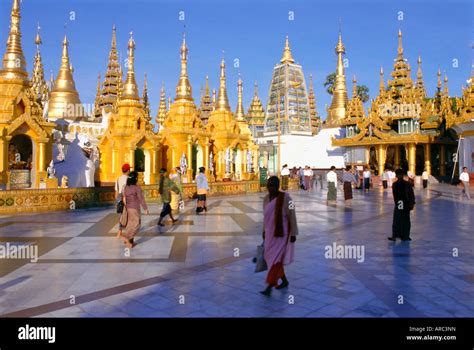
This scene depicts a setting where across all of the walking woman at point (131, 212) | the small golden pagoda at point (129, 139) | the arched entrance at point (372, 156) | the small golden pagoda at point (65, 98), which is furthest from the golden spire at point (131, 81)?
the arched entrance at point (372, 156)

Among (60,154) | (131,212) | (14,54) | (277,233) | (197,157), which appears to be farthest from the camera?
(197,157)

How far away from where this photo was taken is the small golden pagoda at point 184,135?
27.9 meters

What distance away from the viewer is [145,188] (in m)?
19.4

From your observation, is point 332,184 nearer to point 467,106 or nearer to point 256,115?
point 467,106

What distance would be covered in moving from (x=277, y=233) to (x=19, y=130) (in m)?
16.8

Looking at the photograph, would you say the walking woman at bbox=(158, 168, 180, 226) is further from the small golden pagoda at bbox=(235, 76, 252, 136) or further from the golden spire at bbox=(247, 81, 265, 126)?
the golden spire at bbox=(247, 81, 265, 126)

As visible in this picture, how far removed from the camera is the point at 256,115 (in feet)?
230

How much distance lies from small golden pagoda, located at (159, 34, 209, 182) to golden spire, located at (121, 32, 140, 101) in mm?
3603

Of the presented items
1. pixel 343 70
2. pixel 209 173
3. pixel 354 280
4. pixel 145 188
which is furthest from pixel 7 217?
pixel 343 70

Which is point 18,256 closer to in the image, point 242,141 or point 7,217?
point 7,217

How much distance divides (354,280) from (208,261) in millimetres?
2732

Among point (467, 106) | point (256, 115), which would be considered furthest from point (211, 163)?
point (256, 115)

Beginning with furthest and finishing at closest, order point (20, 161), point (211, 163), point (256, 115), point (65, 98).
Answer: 1. point (256, 115)
2. point (65, 98)
3. point (211, 163)
4. point (20, 161)
